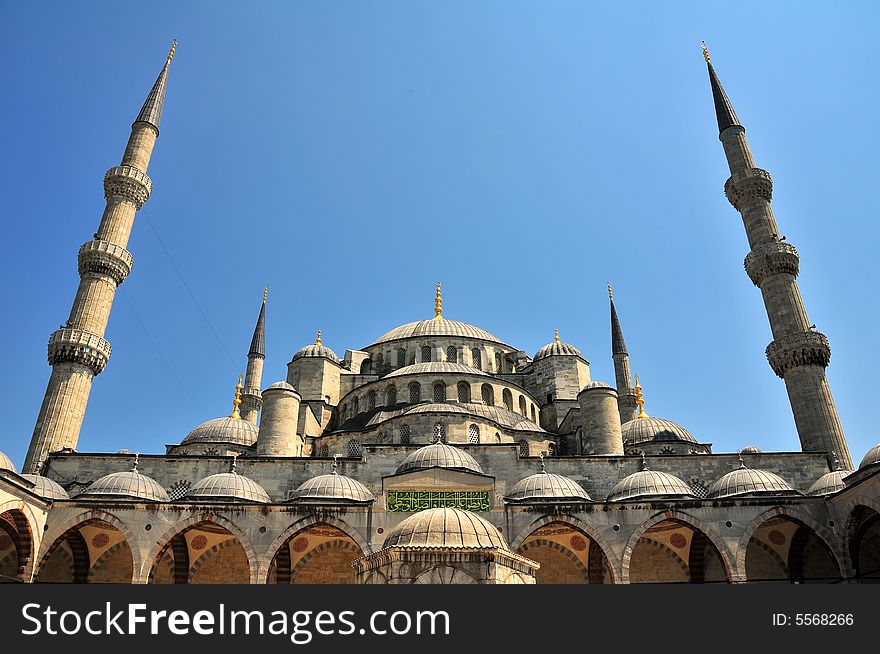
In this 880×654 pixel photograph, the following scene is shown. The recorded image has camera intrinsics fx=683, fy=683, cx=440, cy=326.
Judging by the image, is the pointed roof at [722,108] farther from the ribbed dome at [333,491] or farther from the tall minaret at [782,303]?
the ribbed dome at [333,491]

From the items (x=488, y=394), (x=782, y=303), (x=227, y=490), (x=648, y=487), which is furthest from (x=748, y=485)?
(x=227, y=490)

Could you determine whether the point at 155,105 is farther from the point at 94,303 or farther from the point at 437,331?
the point at 437,331

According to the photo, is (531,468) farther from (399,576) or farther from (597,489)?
(399,576)

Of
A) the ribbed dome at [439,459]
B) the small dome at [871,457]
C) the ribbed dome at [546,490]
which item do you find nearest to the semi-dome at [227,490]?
the ribbed dome at [439,459]

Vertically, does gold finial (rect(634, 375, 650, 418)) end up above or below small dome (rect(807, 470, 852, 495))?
above

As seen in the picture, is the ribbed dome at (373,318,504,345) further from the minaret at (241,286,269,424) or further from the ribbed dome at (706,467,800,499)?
the ribbed dome at (706,467,800,499)

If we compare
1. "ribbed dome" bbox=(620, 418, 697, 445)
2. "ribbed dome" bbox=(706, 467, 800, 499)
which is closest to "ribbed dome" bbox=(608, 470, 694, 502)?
"ribbed dome" bbox=(706, 467, 800, 499)

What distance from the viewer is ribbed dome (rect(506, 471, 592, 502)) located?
17672 millimetres

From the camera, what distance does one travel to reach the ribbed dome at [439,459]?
720 inches

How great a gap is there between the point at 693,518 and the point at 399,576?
12.2m

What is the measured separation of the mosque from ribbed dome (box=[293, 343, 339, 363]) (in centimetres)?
33

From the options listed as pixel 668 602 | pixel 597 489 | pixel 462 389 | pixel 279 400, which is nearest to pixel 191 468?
pixel 279 400

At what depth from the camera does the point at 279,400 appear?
22.9 metres

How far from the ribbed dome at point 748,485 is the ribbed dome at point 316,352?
1709 centimetres
